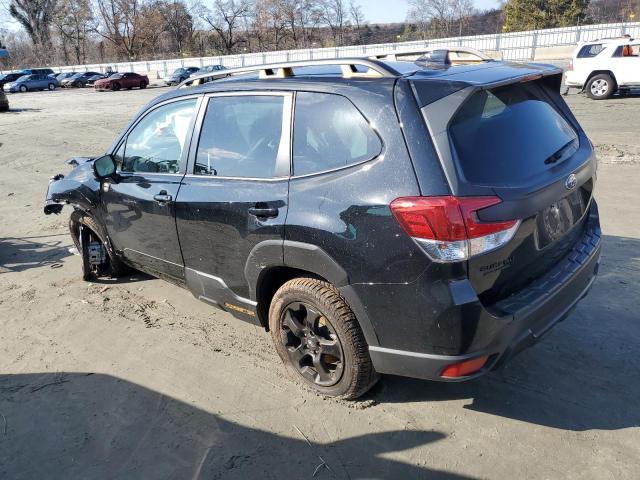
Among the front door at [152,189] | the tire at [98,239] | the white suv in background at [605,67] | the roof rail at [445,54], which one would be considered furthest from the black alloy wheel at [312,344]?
the white suv in background at [605,67]

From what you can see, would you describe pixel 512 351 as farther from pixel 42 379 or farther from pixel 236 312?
pixel 42 379

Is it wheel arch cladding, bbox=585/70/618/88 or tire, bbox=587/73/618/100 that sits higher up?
wheel arch cladding, bbox=585/70/618/88

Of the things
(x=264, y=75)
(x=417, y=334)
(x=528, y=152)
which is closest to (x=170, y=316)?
(x=264, y=75)

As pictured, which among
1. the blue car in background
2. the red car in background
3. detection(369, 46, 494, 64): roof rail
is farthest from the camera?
the blue car in background

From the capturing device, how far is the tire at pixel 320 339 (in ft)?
9.59

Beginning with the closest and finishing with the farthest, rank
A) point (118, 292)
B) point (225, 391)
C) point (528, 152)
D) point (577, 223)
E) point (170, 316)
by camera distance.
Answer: point (528, 152) → point (577, 223) → point (225, 391) → point (170, 316) → point (118, 292)

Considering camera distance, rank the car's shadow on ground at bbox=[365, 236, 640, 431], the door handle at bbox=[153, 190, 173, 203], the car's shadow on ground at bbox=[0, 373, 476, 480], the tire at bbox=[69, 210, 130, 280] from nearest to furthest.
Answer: the car's shadow on ground at bbox=[0, 373, 476, 480] → the car's shadow on ground at bbox=[365, 236, 640, 431] → the door handle at bbox=[153, 190, 173, 203] → the tire at bbox=[69, 210, 130, 280]

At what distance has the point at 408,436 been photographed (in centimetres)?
293

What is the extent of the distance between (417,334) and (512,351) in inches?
19.5

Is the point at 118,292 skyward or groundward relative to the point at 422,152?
groundward

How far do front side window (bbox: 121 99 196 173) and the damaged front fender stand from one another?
0.54 m

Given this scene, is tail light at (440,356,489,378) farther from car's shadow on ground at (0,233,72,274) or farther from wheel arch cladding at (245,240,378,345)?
car's shadow on ground at (0,233,72,274)

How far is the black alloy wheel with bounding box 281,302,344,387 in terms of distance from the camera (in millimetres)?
3094

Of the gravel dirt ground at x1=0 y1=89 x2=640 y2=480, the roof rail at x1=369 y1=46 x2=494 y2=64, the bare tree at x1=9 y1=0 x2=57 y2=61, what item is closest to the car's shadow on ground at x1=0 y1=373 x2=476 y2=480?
the gravel dirt ground at x1=0 y1=89 x2=640 y2=480
